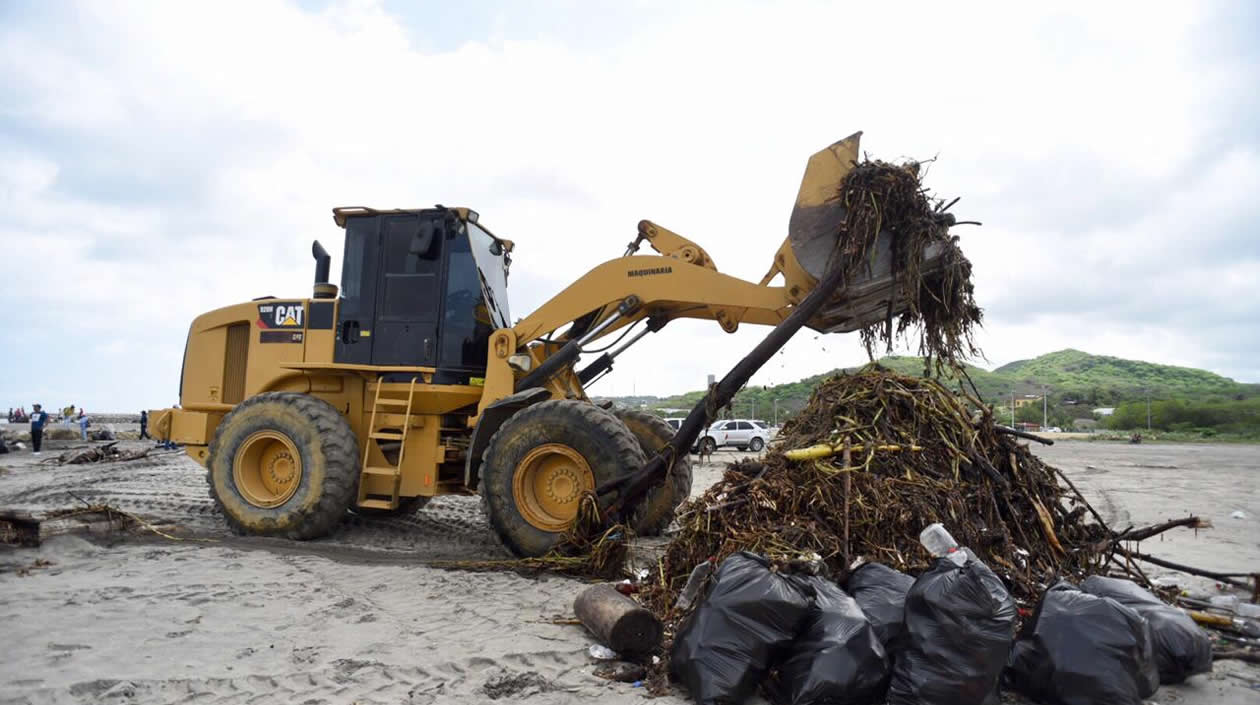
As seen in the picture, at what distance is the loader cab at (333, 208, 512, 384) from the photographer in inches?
274

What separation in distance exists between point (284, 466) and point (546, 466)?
9.34ft

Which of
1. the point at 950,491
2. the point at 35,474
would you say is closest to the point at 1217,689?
the point at 950,491

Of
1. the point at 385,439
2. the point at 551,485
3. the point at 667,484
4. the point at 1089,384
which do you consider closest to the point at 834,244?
the point at 667,484

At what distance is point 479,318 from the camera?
7086mm

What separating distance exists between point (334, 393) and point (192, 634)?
3.70 m

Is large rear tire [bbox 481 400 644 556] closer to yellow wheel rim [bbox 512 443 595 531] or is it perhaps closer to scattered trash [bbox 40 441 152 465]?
yellow wheel rim [bbox 512 443 595 531]

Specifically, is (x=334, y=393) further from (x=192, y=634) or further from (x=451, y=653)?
Result: (x=451, y=653)

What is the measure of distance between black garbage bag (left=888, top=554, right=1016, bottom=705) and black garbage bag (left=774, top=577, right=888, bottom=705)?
0.12 metres

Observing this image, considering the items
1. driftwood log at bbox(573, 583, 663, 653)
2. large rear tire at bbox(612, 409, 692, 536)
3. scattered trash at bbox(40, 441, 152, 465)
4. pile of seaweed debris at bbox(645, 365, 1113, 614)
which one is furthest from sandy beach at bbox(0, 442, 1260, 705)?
scattered trash at bbox(40, 441, 152, 465)

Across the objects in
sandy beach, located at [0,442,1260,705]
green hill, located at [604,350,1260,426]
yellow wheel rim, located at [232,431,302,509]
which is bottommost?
sandy beach, located at [0,442,1260,705]

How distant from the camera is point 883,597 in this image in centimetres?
350

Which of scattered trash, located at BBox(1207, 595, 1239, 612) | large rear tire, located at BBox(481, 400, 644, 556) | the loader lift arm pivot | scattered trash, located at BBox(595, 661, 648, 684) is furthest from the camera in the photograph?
large rear tire, located at BBox(481, 400, 644, 556)

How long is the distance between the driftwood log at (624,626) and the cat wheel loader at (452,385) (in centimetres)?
170

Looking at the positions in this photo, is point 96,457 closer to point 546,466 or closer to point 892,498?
point 546,466
